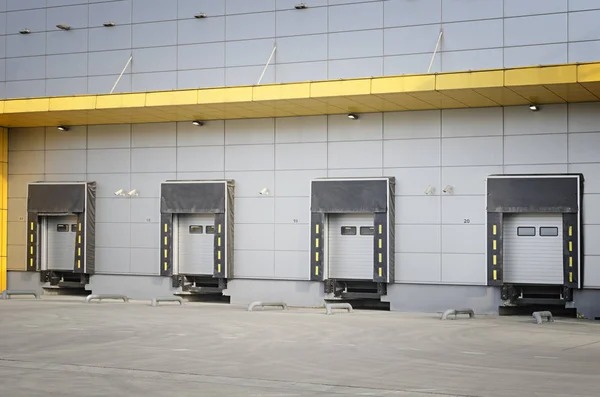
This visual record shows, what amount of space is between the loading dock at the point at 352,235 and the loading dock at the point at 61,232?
295 inches

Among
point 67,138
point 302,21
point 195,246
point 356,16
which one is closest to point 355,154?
point 356,16

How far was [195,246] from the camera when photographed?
27672mm

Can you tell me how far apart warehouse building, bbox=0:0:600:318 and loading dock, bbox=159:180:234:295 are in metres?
0.06

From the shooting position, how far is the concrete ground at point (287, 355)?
10.7 meters

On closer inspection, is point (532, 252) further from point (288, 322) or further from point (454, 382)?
point (454, 382)

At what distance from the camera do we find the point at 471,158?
24.0m

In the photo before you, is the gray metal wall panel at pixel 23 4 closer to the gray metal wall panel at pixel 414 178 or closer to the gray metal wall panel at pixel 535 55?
the gray metal wall panel at pixel 414 178

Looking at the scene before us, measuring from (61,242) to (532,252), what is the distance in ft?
48.7

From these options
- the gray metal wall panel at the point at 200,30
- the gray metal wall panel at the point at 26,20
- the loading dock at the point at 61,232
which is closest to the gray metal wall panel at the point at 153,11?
the gray metal wall panel at the point at 200,30

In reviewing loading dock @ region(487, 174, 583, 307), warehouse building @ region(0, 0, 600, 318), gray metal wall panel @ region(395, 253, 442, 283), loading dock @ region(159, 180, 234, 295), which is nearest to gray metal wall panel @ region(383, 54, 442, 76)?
warehouse building @ region(0, 0, 600, 318)

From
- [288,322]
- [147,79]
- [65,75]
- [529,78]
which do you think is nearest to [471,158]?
[529,78]

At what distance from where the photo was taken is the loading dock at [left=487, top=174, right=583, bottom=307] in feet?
74.9

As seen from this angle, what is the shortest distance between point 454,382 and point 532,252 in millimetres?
13154

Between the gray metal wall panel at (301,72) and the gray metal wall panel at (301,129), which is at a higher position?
the gray metal wall panel at (301,72)
